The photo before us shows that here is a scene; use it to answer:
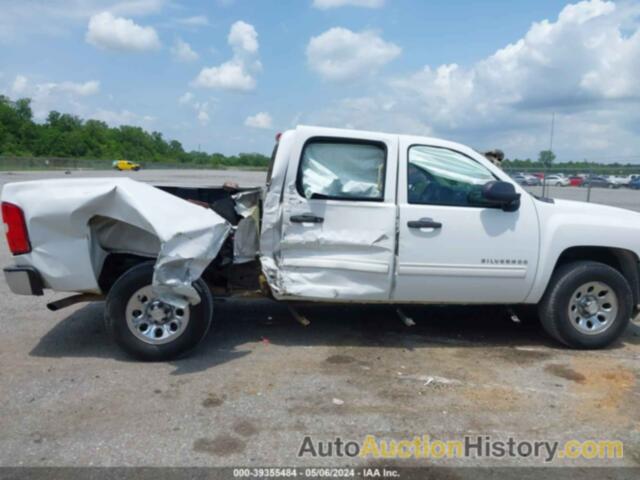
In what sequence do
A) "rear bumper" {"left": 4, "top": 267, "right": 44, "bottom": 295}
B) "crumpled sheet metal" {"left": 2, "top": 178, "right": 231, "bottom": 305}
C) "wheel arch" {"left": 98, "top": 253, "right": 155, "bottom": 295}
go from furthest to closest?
1. "wheel arch" {"left": 98, "top": 253, "right": 155, "bottom": 295}
2. "rear bumper" {"left": 4, "top": 267, "right": 44, "bottom": 295}
3. "crumpled sheet metal" {"left": 2, "top": 178, "right": 231, "bottom": 305}

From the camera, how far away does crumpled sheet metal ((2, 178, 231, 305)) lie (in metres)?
4.31

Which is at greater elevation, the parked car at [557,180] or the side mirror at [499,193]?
the parked car at [557,180]

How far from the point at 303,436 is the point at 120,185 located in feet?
8.21

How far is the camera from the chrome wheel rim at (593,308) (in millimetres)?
5141

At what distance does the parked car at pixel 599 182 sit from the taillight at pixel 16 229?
1654 cm

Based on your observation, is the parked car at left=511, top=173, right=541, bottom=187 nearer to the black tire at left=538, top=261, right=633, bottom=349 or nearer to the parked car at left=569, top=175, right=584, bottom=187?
the parked car at left=569, top=175, right=584, bottom=187

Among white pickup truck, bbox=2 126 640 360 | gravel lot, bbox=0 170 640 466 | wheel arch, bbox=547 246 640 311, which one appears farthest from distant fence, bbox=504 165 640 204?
white pickup truck, bbox=2 126 640 360

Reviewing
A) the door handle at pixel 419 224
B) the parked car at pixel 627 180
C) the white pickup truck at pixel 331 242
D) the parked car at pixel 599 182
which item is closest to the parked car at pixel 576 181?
the parked car at pixel 599 182

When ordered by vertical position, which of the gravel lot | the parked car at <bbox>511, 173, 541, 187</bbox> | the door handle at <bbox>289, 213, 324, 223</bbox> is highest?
the parked car at <bbox>511, 173, 541, 187</bbox>

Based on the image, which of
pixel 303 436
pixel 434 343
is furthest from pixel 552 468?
pixel 434 343

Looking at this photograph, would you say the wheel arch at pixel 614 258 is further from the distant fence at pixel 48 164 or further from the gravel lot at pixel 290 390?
the distant fence at pixel 48 164

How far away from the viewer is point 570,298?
16.7 ft

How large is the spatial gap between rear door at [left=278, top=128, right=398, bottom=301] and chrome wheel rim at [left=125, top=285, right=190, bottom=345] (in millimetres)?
910

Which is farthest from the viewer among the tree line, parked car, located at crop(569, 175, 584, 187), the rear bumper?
the tree line
